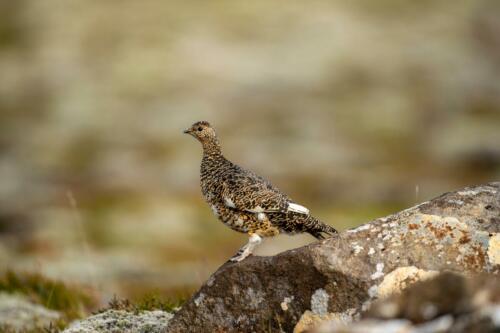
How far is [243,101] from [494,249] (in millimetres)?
103664

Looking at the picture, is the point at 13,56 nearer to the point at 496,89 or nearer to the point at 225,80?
the point at 225,80

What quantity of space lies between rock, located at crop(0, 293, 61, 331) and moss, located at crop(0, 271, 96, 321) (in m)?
0.17

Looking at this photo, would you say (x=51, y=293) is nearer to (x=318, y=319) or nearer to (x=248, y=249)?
(x=248, y=249)

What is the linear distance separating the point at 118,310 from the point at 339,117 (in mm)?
96954

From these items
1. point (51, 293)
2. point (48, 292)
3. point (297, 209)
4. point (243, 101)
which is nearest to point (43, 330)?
point (51, 293)

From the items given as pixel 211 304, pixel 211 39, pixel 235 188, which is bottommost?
pixel 211 304

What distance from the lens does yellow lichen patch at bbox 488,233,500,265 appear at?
731 centimetres

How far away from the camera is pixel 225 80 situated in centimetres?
11188

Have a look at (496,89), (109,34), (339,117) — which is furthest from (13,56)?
(496,89)

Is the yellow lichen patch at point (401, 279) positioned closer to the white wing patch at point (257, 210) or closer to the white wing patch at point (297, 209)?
the white wing patch at point (297, 209)

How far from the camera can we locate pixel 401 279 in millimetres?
7277

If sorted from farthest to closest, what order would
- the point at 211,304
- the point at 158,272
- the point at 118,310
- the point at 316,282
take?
1. the point at 158,272
2. the point at 118,310
3. the point at 211,304
4. the point at 316,282

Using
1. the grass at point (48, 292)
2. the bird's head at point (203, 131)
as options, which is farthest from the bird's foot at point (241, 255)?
the grass at point (48, 292)

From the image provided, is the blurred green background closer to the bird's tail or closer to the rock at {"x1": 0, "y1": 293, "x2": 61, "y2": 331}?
the rock at {"x1": 0, "y1": 293, "x2": 61, "y2": 331}
